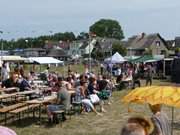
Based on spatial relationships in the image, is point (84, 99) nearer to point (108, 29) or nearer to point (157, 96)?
point (157, 96)

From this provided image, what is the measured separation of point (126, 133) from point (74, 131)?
9.10 m

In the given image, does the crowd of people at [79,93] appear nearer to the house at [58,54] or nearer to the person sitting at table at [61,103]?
the person sitting at table at [61,103]

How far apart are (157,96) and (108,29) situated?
14135cm

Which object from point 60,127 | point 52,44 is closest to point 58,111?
point 60,127

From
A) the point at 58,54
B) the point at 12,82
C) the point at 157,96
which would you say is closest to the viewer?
the point at 157,96

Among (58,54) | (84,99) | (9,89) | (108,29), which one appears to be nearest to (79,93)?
(84,99)

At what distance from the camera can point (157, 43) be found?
10131 cm

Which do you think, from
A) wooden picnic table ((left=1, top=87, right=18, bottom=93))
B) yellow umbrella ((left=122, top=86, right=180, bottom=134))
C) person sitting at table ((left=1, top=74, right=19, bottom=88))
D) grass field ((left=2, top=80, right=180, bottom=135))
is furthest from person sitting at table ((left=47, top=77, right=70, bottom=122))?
yellow umbrella ((left=122, top=86, right=180, bottom=134))

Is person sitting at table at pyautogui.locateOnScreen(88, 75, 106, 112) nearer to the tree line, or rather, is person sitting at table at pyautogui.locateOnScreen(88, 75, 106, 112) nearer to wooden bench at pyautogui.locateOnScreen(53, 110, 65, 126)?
wooden bench at pyautogui.locateOnScreen(53, 110, 65, 126)

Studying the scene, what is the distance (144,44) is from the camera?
104438 mm

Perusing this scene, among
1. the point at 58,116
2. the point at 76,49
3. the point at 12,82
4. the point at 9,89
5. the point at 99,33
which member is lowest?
the point at 58,116

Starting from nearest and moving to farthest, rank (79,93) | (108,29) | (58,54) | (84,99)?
(84,99), (79,93), (58,54), (108,29)

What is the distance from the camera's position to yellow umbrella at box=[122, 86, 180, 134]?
676cm

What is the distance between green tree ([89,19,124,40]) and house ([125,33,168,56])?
1348 inches
